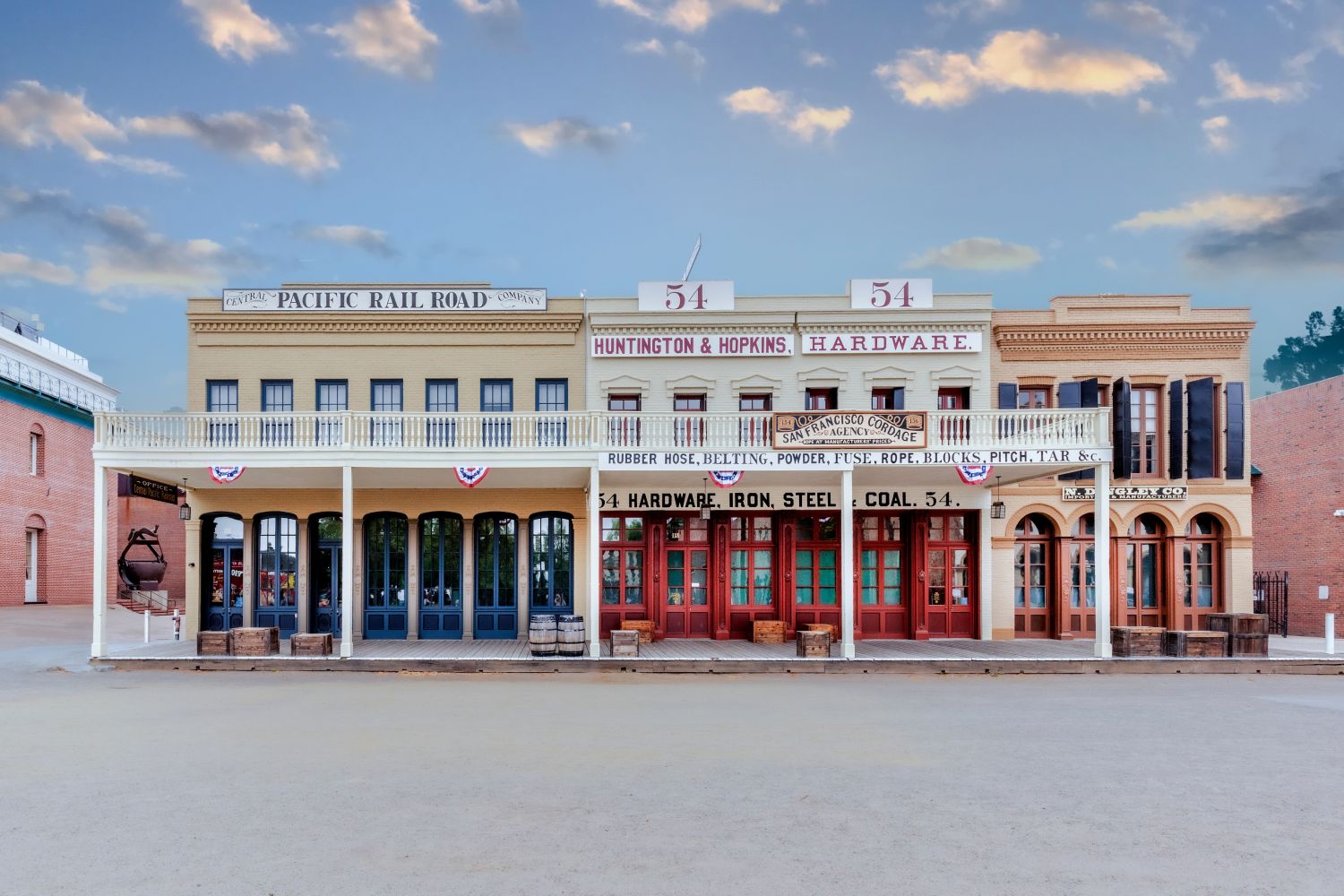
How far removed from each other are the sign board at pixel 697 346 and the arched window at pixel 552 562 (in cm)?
416

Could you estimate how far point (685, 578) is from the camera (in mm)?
21094

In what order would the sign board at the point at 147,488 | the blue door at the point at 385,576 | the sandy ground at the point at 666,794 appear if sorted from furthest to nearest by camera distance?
the blue door at the point at 385,576 < the sign board at the point at 147,488 < the sandy ground at the point at 666,794

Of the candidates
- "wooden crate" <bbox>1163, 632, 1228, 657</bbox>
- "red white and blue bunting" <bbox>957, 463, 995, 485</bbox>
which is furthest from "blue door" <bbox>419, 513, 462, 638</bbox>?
"wooden crate" <bbox>1163, 632, 1228, 657</bbox>

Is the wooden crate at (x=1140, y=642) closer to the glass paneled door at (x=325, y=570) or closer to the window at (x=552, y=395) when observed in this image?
the window at (x=552, y=395)

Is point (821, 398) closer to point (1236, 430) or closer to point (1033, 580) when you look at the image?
point (1033, 580)

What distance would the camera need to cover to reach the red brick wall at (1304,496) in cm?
2280

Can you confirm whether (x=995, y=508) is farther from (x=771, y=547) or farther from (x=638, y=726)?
(x=638, y=726)

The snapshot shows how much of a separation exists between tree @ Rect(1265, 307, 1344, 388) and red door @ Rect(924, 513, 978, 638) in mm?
75111

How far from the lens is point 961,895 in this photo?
5.62m

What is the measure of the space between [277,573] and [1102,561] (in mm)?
18141

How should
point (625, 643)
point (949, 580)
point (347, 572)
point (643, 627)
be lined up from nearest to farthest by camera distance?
point (625, 643) → point (347, 572) → point (643, 627) → point (949, 580)

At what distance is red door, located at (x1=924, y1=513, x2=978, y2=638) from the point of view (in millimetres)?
20969

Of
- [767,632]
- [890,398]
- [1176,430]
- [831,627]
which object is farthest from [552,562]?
[1176,430]

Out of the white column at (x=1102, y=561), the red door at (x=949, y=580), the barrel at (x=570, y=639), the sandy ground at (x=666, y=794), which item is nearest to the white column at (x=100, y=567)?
the sandy ground at (x=666, y=794)
